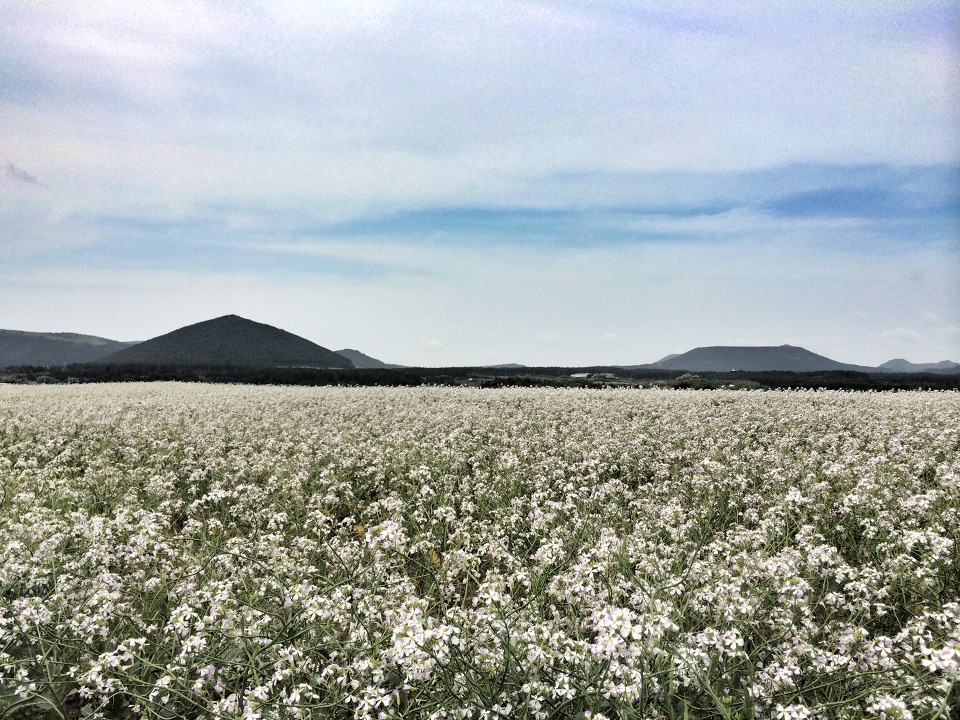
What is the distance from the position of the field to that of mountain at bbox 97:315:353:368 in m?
120

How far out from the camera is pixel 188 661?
164 inches

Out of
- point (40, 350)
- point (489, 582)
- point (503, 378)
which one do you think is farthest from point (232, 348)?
point (489, 582)

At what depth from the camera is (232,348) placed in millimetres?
136375

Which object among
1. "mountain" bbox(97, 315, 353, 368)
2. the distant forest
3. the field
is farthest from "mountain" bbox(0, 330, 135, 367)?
the field

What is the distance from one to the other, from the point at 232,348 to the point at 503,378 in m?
114

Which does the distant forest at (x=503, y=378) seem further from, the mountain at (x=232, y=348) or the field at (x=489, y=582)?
the mountain at (x=232, y=348)

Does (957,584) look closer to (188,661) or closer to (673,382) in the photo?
(188,661)

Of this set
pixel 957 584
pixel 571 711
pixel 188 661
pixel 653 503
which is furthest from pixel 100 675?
pixel 957 584

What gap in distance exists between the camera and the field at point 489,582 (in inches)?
139

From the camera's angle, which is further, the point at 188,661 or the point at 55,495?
the point at 55,495

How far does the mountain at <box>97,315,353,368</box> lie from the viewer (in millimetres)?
129000

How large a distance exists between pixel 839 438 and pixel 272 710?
1420 cm

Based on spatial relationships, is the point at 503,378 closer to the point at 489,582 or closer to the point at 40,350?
the point at 489,582

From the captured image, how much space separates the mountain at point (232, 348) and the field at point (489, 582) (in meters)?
120
